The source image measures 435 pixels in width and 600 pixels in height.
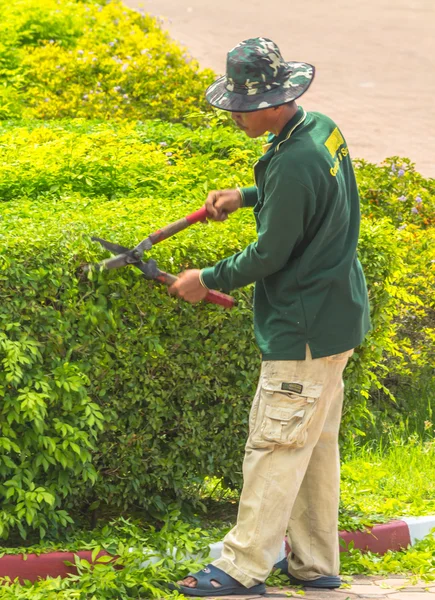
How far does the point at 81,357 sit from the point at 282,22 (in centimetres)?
1758

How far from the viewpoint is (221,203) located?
4.55 m

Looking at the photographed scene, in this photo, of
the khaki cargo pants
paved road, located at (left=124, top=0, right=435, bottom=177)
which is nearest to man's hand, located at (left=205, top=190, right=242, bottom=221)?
the khaki cargo pants

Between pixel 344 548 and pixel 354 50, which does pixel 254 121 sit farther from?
pixel 354 50

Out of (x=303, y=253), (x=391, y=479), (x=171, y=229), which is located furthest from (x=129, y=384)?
(x=391, y=479)

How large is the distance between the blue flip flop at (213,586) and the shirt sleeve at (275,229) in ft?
3.71

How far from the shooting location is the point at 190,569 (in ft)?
14.9

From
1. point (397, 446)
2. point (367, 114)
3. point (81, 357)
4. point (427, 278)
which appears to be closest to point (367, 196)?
point (427, 278)

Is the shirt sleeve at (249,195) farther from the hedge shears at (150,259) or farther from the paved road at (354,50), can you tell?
the paved road at (354,50)

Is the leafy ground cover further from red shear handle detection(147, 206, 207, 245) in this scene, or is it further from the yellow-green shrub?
the yellow-green shrub

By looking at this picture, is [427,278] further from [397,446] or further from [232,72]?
[232,72]

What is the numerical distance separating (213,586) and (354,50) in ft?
54.6

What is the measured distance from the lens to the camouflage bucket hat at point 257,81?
416 cm

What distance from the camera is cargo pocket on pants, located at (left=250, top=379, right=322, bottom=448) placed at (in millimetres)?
4254

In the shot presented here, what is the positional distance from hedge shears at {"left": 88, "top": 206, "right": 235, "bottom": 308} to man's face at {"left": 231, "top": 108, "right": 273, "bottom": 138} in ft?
1.50
